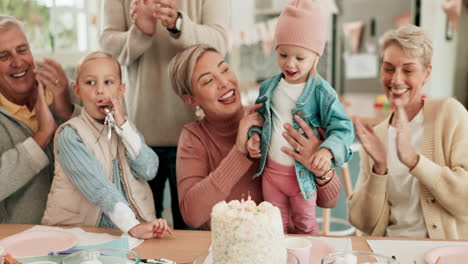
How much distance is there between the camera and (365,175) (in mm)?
1739

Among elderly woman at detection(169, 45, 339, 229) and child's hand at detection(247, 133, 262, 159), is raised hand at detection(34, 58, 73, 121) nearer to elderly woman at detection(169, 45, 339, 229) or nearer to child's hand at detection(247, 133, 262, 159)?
elderly woman at detection(169, 45, 339, 229)

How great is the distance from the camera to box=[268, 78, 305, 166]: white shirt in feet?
4.92

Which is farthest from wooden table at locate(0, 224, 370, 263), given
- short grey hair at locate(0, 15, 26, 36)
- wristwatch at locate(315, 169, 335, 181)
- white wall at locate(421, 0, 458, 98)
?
white wall at locate(421, 0, 458, 98)

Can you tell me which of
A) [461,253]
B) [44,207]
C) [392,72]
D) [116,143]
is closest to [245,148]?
[116,143]

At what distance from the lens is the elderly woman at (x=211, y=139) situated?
1542 millimetres

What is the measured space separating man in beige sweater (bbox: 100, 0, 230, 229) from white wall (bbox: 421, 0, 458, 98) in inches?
80.1

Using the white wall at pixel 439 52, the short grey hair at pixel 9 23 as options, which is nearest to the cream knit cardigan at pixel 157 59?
the short grey hair at pixel 9 23

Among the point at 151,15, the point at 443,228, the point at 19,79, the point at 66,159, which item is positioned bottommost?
the point at 443,228

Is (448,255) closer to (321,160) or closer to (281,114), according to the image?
(321,160)

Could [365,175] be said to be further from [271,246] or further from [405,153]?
[271,246]

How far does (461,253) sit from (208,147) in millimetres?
877

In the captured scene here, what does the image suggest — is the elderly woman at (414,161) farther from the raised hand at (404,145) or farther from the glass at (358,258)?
the glass at (358,258)

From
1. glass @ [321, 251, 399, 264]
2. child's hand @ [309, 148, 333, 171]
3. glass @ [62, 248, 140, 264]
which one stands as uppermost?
child's hand @ [309, 148, 333, 171]

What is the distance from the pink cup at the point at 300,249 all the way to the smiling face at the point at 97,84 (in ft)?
2.68
